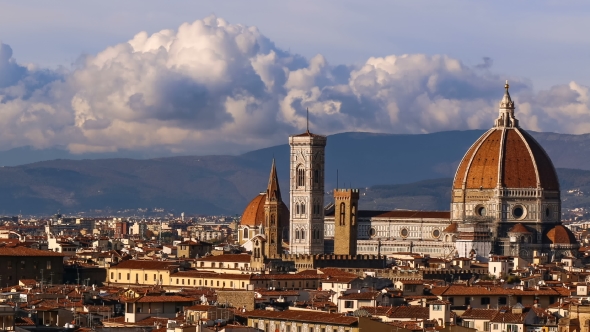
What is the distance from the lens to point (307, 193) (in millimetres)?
132125

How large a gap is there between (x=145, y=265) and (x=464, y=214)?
43657mm

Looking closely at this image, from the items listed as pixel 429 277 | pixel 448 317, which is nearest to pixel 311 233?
pixel 429 277

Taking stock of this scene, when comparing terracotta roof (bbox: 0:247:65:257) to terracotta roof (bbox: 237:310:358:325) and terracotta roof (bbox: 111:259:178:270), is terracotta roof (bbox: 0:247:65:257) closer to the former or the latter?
terracotta roof (bbox: 111:259:178:270)

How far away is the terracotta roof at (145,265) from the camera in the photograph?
314ft

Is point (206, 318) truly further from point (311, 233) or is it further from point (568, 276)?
point (311, 233)

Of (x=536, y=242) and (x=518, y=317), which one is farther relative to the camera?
(x=536, y=242)

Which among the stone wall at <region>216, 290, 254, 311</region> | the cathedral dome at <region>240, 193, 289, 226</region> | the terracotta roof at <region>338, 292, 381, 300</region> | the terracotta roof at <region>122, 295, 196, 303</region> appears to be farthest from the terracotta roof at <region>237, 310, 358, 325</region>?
the cathedral dome at <region>240, 193, 289, 226</region>

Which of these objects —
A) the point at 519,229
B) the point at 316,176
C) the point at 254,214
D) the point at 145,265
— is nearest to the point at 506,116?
the point at 519,229

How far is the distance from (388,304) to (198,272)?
30767 mm

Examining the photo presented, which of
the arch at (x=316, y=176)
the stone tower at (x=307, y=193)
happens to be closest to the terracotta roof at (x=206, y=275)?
the stone tower at (x=307, y=193)

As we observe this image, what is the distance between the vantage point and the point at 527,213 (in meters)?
134

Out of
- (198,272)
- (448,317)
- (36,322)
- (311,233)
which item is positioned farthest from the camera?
(311,233)

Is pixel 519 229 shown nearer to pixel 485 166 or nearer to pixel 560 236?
pixel 560 236

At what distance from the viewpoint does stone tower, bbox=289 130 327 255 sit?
432ft
